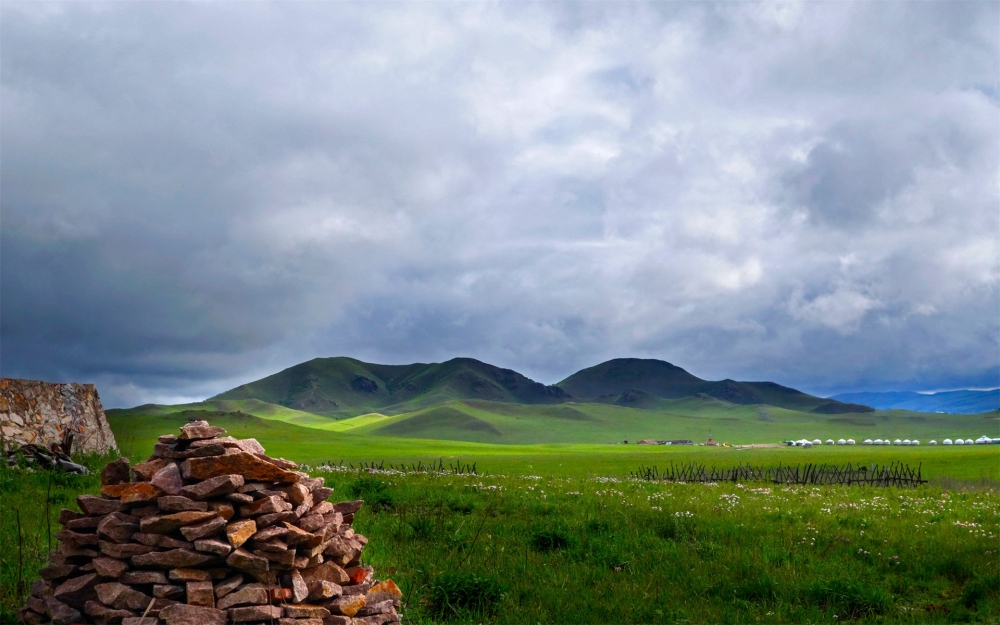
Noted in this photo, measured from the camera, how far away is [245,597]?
902 centimetres

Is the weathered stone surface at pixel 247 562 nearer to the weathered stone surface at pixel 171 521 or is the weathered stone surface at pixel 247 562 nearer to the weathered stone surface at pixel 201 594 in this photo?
the weathered stone surface at pixel 201 594

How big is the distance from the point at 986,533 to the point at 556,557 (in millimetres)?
12372

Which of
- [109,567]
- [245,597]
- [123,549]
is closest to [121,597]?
[109,567]

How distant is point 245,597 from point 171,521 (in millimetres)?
1347

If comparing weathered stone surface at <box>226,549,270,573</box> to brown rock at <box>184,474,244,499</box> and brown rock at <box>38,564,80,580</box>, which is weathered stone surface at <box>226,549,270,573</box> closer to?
brown rock at <box>184,474,244,499</box>

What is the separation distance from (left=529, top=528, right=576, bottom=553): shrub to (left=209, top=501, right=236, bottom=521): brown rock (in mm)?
7939

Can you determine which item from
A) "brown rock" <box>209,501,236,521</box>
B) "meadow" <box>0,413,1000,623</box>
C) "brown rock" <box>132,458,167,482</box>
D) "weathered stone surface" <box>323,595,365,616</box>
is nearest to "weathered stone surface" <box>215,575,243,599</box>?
"brown rock" <box>209,501,236,521</box>

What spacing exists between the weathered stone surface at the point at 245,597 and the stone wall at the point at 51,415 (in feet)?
81.6

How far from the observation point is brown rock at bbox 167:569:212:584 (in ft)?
29.2

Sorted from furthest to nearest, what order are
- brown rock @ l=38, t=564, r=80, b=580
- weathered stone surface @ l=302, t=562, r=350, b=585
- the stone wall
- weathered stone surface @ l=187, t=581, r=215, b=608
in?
1. the stone wall
2. weathered stone surface @ l=302, t=562, r=350, b=585
3. brown rock @ l=38, t=564, r=80, b=580
4. weathered stone surface @ l=187, t=581, r=215, b=608

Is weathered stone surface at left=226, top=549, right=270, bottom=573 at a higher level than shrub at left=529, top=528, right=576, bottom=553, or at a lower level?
higher

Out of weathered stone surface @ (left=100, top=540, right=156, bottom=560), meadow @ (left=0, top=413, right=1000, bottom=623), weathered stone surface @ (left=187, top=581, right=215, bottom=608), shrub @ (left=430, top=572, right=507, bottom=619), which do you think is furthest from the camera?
meadow @ (left=0, top=413, right=1000, bottom=623)

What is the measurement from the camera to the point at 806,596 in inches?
503

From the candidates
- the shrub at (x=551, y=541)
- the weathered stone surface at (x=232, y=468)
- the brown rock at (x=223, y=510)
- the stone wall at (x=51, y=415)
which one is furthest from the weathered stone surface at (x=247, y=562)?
the stone wall at (x=51, y=415)
